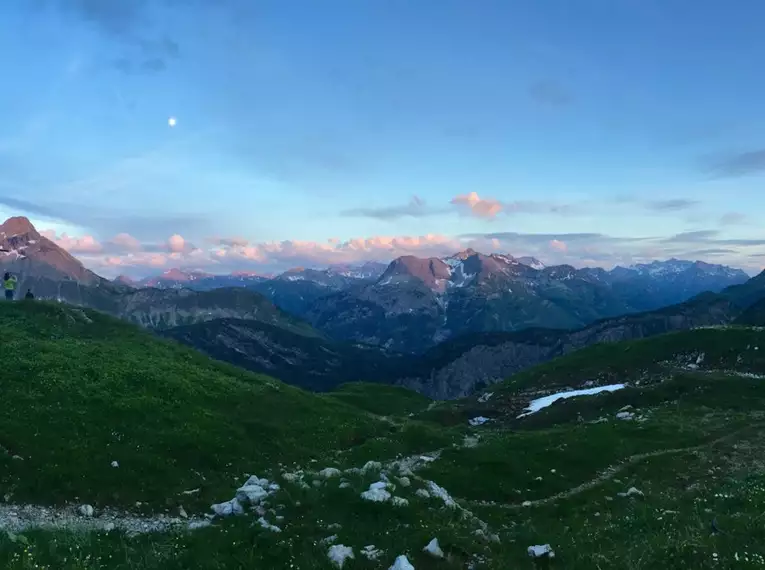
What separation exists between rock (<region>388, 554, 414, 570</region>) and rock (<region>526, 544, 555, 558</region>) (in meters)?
4.98

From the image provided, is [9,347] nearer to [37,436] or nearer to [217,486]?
[37,436]

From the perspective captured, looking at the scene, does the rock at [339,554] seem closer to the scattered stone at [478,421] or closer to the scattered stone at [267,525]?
the scattered stone at [267,525]

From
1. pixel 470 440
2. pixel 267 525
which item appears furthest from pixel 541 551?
pixel 470 440

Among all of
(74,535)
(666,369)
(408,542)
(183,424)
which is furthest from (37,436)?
(666,369)

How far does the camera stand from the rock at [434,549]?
16656 mm

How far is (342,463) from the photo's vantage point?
4247 centimetres

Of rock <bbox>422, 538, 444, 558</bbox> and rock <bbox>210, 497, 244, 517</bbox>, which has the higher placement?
rock <bbox>422, 538, 444, 558</bbox>

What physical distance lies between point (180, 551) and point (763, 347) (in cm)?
9518

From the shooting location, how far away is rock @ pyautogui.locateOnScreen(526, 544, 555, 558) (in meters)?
17.8

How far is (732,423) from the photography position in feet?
169

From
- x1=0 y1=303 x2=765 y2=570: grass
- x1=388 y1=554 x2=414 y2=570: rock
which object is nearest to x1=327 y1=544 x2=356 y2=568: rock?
x1=0 y1=303 x2=765 y2=570: grass

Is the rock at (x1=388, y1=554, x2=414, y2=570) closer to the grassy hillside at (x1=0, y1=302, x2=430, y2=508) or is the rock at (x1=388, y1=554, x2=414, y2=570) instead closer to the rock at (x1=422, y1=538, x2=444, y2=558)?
the rock at (x1=422, y1=538, x2=444, y2=558)

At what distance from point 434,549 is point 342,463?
26850mm

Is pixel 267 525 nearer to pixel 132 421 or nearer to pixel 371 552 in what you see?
pixel 371 552
